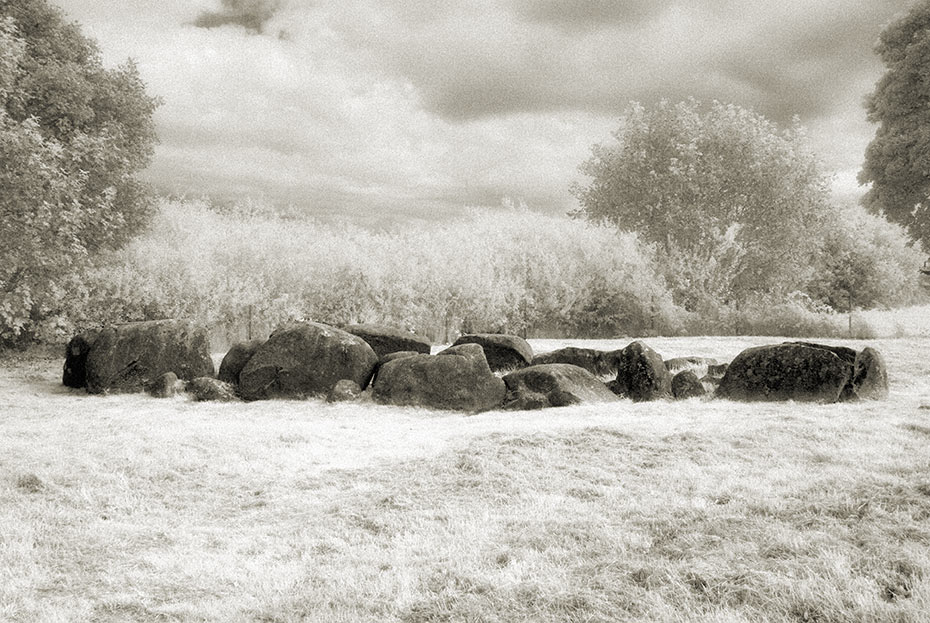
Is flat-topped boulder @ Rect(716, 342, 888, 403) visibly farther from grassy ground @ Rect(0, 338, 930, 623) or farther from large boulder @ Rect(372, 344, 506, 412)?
large boulder @ Rect(372, 344, 506, 412)

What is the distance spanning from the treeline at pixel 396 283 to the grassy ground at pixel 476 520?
37.4 feet

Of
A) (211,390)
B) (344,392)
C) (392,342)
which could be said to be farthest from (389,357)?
(211,390)

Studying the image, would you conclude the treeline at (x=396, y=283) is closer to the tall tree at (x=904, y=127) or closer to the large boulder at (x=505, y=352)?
the tall tree at (x=904, y=127)

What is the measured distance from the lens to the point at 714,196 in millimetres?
25922

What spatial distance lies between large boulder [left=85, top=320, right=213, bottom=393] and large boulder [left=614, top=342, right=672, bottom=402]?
8508 millimetres

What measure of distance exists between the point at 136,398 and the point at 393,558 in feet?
33.1

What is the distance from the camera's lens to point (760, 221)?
1007 inches

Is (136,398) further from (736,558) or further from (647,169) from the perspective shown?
(647,169)

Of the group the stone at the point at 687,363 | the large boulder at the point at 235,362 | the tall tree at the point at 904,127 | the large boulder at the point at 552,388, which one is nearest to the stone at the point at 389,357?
the large boulder at the point at 552,388

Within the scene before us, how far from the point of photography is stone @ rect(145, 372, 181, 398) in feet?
43.1

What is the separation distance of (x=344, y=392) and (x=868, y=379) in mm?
8961

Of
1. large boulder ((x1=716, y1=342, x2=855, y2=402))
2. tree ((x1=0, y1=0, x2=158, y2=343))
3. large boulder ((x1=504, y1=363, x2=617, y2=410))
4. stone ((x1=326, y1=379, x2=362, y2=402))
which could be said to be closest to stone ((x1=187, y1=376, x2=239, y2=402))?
stone ((x1=326, y1=379, x2=362, y2=402))

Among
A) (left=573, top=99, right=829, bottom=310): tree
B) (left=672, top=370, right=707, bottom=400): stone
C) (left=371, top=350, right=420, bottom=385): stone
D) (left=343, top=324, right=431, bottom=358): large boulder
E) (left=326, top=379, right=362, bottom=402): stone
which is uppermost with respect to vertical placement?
(left=573, top=99, right=829, bottom=310): tree

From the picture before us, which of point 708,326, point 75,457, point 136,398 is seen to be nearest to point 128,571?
point 75,457
